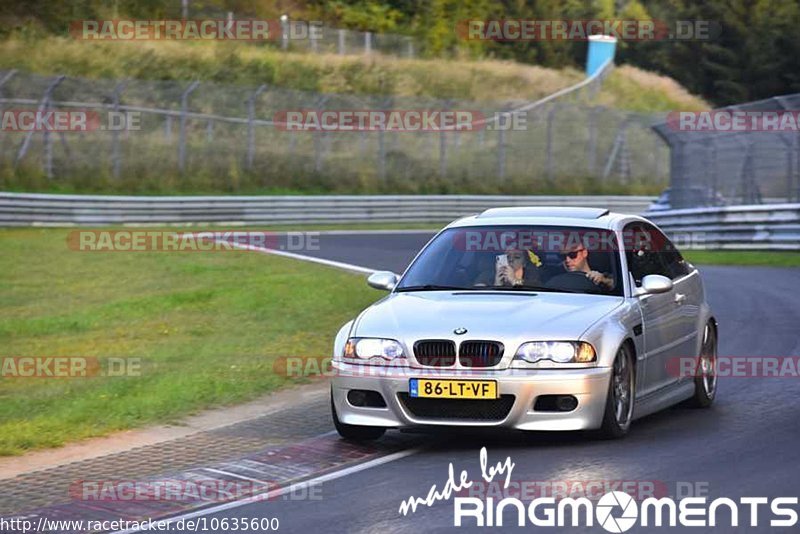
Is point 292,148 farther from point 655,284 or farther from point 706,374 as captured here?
point 655,284

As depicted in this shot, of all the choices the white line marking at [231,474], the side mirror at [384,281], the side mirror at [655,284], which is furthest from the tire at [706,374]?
the white line marking at [231,474]

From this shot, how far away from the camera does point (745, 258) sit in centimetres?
2683

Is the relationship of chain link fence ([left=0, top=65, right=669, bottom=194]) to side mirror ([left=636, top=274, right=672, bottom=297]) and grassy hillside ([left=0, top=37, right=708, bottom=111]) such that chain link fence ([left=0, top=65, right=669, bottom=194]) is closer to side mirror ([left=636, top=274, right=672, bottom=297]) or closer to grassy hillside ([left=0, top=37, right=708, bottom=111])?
grassy hillside ([left=0, top=37, right=708, bottom=111])

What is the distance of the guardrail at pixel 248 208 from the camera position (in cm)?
3244

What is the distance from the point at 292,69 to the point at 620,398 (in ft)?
144

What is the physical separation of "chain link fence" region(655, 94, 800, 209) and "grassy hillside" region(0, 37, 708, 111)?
19.7m

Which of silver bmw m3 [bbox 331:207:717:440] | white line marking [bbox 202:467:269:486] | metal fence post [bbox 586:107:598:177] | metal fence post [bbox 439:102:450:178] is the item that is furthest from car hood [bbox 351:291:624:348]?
metal fence post [bbox 586:107:598:177]

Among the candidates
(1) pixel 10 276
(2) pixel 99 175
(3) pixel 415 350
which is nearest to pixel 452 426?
(3) pixel 415 350

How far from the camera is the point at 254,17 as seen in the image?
59938 mm

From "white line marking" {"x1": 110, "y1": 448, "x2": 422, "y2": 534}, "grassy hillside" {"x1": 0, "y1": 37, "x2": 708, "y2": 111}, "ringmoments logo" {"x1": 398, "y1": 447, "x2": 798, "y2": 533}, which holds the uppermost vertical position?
"grassy hillside" {"x1": 0, "y1": 37, "x2": 708, "y2": 111}

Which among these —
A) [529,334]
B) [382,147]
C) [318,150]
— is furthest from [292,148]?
[529,334]

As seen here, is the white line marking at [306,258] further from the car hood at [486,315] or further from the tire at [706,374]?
the car hood at [486,315]

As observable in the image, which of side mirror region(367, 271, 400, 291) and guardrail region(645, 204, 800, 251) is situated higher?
side mirror region(367, 271, 400, 291)

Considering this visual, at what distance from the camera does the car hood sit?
9000 mm
